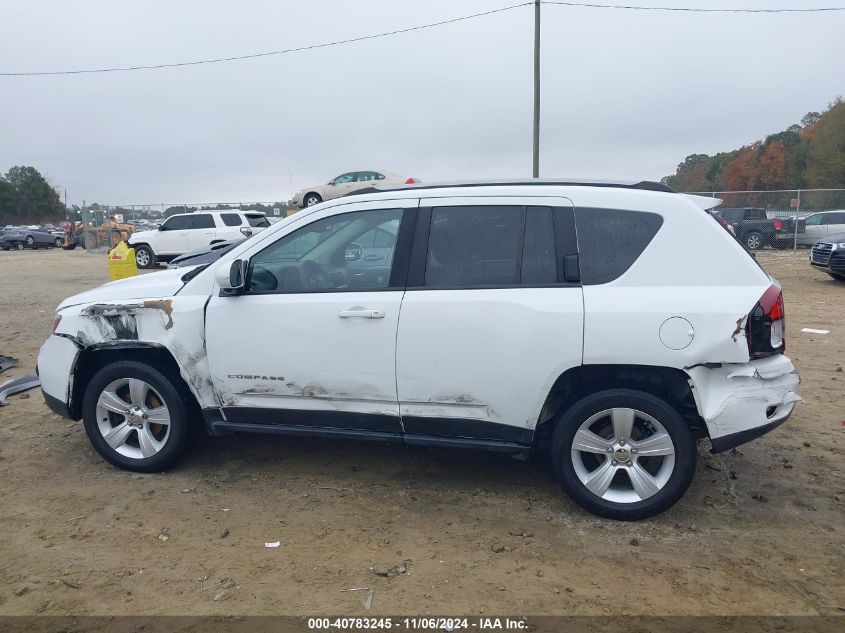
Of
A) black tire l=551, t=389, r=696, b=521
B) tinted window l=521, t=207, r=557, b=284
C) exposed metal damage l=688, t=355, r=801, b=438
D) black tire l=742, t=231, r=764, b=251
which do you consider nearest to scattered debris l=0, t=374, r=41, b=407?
tinted window l=521, t=207, r=557, b=284

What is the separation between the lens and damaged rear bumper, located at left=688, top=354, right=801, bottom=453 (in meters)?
3.64

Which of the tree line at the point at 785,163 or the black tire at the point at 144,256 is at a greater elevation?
the tree line at the point at 785,163

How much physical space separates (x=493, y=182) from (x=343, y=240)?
102cm

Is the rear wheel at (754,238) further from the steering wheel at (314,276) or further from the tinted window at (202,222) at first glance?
the steering wheel at (314,276)

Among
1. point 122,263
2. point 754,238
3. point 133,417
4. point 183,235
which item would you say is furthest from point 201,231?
point 133,417

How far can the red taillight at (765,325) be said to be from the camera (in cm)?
361

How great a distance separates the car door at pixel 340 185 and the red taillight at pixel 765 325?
21.4m

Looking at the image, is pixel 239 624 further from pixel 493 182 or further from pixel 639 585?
pixel 493 182

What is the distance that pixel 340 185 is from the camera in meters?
24.9

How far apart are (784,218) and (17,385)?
22.6 meters

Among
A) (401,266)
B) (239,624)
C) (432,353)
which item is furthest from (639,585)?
(401,266)

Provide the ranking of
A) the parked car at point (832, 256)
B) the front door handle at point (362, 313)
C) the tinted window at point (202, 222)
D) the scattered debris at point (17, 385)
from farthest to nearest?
the tinted window at point (202, 222) → the parked car at point (832, 256) → the scattered debris at point (17, 385) → the front door handle at point (362, 313)

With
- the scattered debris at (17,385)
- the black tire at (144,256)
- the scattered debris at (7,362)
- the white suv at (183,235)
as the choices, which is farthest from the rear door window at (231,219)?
the scattered debris at (17,385)

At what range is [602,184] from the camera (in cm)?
419
